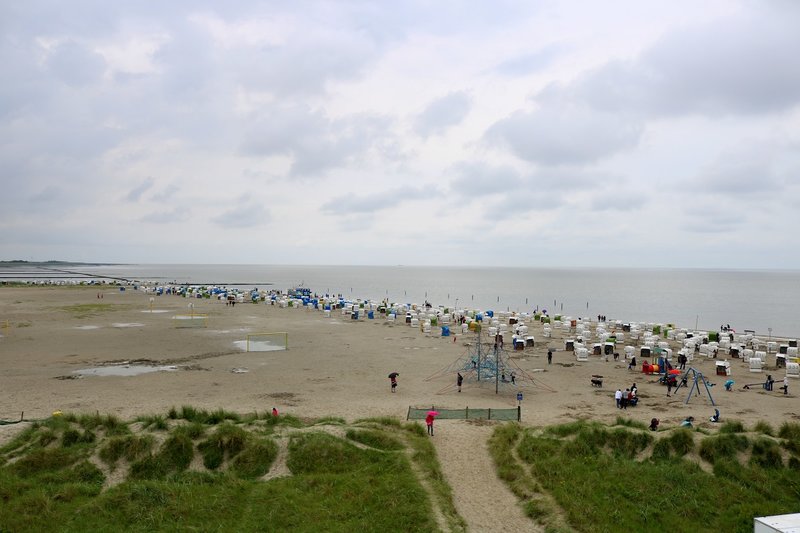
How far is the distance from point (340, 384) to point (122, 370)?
47.6ft

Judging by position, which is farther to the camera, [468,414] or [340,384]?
[340,384]

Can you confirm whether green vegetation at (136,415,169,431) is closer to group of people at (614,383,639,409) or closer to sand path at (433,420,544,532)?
sand path at (433,420,544,532)

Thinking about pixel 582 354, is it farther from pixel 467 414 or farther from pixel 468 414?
pixel 467 414

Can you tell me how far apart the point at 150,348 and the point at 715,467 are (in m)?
37.8

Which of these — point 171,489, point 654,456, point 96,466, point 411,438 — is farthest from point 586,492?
point 96,466

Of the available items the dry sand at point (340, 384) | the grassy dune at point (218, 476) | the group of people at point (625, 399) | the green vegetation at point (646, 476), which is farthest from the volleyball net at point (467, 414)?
the group of people at point (625, 399)

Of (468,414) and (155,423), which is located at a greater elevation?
(155,423)

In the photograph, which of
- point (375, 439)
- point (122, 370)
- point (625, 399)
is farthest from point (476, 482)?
point (122, 370)

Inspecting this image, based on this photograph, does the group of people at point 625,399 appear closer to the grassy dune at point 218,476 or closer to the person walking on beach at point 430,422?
the person walking on beach at point 430,422

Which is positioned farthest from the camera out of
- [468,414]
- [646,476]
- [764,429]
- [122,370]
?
[122,370]

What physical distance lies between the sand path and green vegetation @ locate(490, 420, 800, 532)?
0.40m

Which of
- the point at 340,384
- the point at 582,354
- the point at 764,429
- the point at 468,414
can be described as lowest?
the point at 340,384

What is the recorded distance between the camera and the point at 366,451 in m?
15.8

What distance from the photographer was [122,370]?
102ft
